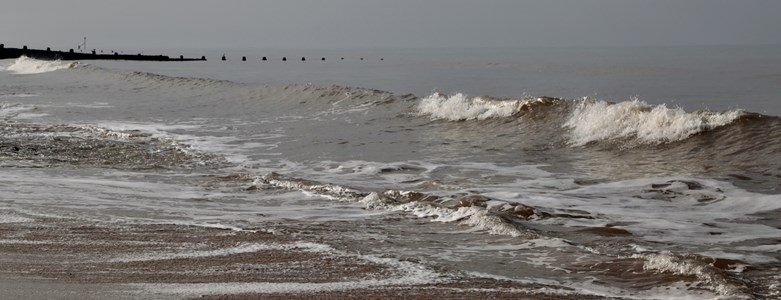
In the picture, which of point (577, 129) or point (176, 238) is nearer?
point (176, 238)

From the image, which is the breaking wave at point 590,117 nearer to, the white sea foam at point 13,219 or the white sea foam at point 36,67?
the white sea foam at point 13,219

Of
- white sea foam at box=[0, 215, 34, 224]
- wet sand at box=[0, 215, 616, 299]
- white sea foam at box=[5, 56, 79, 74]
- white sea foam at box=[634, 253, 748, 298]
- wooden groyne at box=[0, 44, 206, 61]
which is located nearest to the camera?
wet sand at box=[0, 215, 616, 299]

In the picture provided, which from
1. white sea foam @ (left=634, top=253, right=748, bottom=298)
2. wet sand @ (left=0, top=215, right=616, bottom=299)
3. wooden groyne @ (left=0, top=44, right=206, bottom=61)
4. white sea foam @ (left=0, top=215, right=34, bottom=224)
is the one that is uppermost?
white sea foam @ (left=634, top=253, right=748, bottom=298)

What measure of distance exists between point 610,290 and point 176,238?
12.3 feet

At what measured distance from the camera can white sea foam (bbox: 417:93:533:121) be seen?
23656mm

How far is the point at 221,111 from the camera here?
1130 inches

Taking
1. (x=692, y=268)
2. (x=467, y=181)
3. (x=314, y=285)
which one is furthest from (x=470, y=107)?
(x=314, y=285)

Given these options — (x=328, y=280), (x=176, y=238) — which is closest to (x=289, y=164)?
(x=176, y=238)

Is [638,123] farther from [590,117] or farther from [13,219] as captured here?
[13,219]

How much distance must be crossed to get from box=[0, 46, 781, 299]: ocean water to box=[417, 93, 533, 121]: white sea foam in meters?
0.07

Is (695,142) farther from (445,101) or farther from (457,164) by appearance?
(445,101)

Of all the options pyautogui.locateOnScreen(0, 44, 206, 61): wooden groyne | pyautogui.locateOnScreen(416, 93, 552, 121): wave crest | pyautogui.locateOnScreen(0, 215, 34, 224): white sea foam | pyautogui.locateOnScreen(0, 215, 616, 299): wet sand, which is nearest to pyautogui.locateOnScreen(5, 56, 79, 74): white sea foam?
pyautogui.locateOnScreen(0, 44, 206, 61): wooden groyne

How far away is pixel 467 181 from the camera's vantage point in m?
12.9

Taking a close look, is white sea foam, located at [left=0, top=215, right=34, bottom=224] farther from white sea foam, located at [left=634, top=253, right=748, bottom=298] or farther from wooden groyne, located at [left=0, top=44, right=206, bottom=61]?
wooden groyne, located at [left=0, top=44, right=206, bottom=61]
